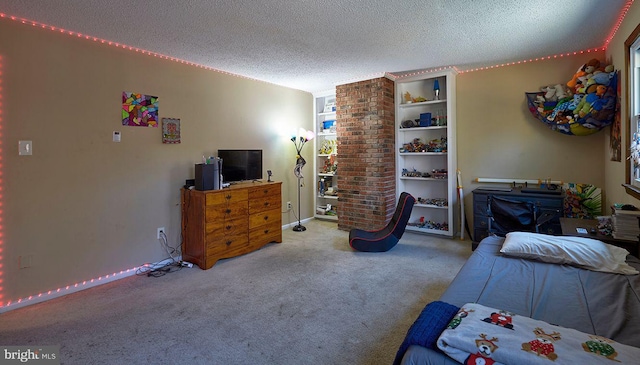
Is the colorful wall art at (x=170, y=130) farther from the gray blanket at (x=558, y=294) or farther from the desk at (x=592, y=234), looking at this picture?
the desk at (x=592, y=234)

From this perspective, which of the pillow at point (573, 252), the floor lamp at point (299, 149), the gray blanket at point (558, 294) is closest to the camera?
the gray blanket at point (558, 294)

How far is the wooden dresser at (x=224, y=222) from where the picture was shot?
344cm

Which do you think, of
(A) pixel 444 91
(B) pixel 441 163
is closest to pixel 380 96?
(A) pixel 444 91

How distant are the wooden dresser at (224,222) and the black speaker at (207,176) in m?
0.09

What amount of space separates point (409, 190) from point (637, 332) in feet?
12.7

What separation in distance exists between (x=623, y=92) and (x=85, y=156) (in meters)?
5.08

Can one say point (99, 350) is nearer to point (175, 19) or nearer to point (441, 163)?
point (175, 19)

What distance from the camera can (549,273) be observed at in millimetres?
1865

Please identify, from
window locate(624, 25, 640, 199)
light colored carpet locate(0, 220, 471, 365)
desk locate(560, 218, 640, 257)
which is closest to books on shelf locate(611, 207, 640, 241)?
desk locate(560, 218, 640, 257)

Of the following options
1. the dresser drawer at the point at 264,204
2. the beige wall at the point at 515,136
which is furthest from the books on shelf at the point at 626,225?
the dresser drawer at the point at 264,204

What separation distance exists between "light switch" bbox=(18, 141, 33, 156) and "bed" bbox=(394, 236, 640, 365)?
3374 millimetres

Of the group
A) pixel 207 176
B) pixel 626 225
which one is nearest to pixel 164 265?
pixel 207 176

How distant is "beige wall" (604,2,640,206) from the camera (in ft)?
8.11

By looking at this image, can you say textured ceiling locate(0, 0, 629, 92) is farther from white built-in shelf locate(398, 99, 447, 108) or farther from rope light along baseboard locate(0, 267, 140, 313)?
rope light along baseboard locate(0, 267, 140, 313)
